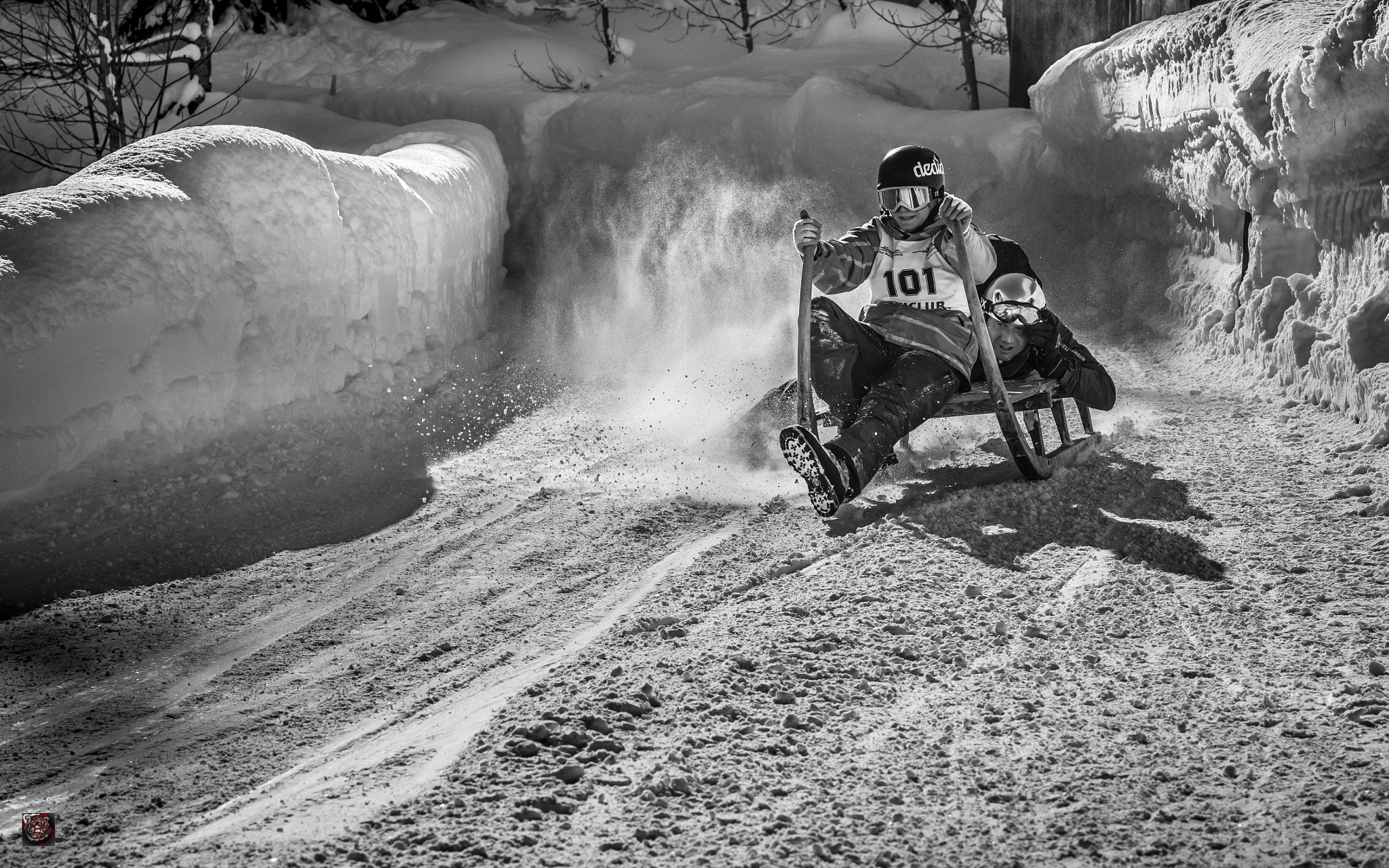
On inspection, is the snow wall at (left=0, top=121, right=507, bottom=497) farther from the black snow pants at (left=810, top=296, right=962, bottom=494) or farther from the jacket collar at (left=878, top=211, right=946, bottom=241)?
the jacket collar at (left=878, top=211, right=946, bottom=241)

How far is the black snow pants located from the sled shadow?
288mm

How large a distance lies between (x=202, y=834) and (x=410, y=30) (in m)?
13.7

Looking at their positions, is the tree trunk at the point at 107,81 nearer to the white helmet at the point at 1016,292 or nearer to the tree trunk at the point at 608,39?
the tree trunk at the point at 608,39

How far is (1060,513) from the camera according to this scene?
4.29 metres

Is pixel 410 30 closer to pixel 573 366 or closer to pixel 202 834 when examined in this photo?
pixel 573 366

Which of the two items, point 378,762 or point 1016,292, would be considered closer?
point 378,762

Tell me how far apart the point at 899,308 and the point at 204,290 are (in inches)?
129

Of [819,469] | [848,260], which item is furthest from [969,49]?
[819,469]

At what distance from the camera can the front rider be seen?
→ 15.3 ft

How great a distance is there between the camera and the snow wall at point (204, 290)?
15.6ft

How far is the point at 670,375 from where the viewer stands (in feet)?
24.5

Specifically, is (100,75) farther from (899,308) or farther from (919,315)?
(919,315)

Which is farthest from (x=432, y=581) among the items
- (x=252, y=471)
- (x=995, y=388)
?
(x=995, y=388)

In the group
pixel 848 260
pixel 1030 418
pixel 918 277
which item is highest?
pixel 848 260
